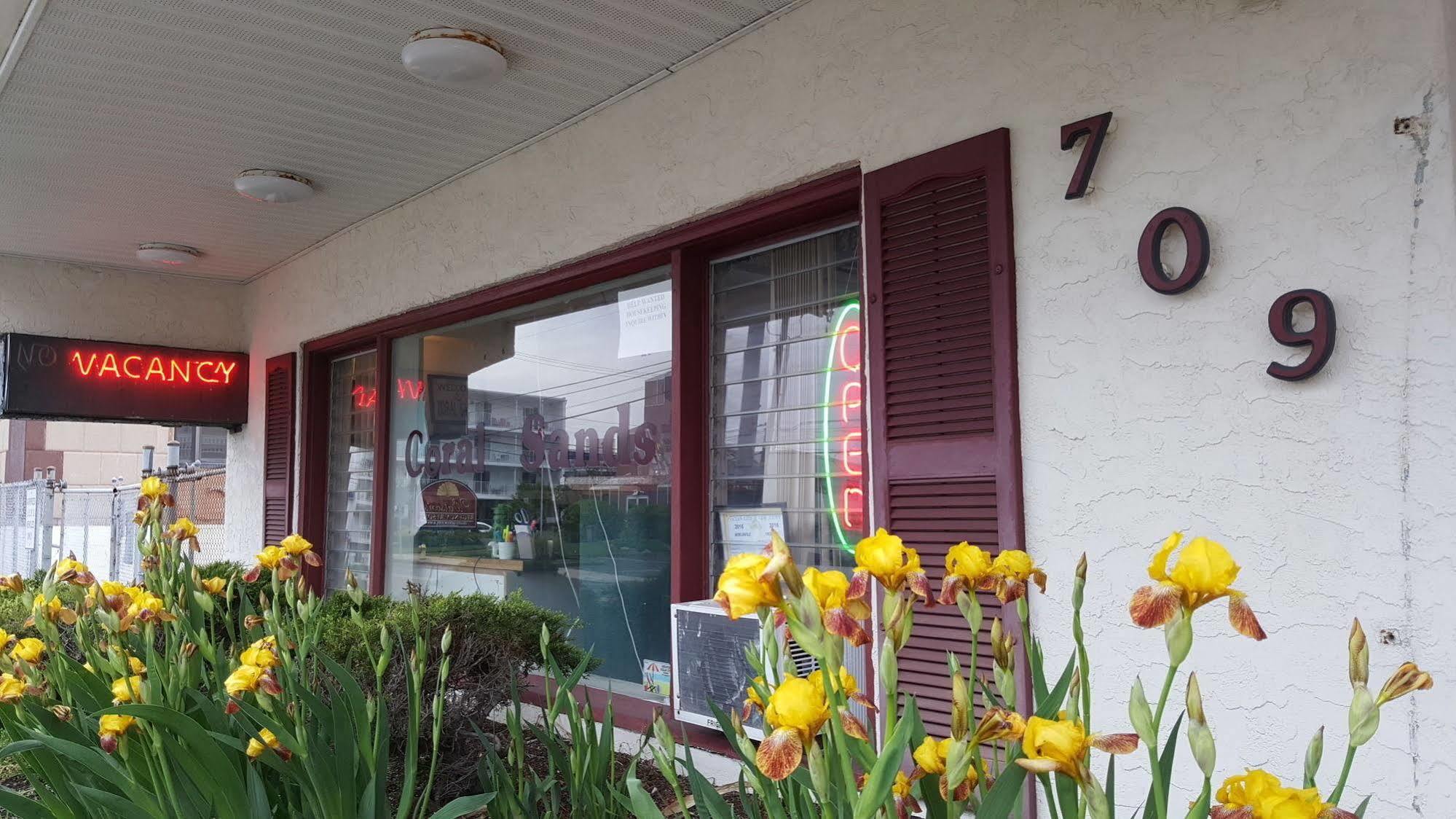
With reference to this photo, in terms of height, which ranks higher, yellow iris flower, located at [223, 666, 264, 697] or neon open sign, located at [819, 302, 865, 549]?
neon open sign, located at [819, 302, 865, 549]

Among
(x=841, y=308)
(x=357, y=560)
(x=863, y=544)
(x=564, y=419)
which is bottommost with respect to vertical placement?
(x=357, y=560)

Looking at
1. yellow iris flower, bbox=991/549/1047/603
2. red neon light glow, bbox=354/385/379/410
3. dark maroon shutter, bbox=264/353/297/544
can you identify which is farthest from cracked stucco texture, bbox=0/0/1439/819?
dark maroon shutter, bbox=264/353/297/544

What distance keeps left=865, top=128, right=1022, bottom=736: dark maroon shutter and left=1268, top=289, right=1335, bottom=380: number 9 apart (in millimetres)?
591

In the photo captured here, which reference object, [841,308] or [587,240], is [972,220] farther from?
[587,240]

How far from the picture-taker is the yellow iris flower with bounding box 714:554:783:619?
0.78 meters

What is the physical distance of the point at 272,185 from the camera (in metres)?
4.45

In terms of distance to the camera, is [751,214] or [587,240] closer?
[751,214]

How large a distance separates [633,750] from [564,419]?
4.61 ft

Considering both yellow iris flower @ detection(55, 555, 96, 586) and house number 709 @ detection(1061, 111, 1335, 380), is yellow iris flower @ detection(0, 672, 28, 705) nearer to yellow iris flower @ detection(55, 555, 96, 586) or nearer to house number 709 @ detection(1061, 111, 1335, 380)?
yellow iris flower @ detection(55, 555, 96, 586)

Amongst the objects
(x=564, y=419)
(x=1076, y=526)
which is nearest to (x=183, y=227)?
(x=564, y=419)

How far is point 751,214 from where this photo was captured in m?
3.21

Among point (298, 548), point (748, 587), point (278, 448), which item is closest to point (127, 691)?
point (298, 548)

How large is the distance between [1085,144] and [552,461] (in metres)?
2.59

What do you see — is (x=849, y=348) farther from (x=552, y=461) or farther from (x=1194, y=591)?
(x=1194, y=591)
